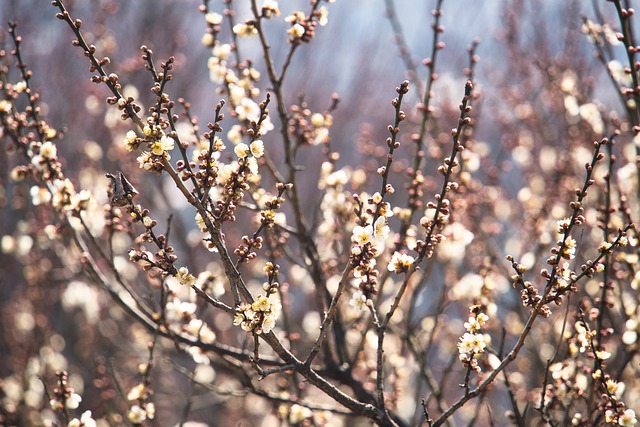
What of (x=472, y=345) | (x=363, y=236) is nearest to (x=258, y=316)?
(x=363, y=236)

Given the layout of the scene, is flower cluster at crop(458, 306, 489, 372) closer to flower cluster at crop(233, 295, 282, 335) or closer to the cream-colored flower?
the cream-colored flower

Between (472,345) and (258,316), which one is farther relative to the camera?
(472,345)

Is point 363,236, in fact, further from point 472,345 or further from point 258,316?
point 472,345

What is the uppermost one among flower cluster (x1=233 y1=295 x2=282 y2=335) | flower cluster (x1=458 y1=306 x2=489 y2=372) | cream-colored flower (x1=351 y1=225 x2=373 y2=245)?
cream-colored flower (x1=351 y1=225 x2=373 y2=245)

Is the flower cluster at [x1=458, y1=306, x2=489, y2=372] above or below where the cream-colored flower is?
below

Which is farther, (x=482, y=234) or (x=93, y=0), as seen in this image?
(x=93, y=0)

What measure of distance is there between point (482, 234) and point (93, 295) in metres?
4.54

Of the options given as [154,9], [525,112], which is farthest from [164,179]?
[525,112]

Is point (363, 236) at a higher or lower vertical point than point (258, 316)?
higher

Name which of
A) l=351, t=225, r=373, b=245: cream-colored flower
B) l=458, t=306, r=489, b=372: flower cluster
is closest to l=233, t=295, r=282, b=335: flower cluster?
l=351, t=225, r=373, b=245: cream-colored flower

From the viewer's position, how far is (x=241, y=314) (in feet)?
6.70

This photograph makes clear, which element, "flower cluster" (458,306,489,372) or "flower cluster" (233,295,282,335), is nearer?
"flower cluster" (233,295,282,335)

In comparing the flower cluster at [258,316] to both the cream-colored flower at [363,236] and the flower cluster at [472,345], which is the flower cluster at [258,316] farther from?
the flower cluster at [472,345]

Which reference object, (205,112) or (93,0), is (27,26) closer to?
(93,0)
